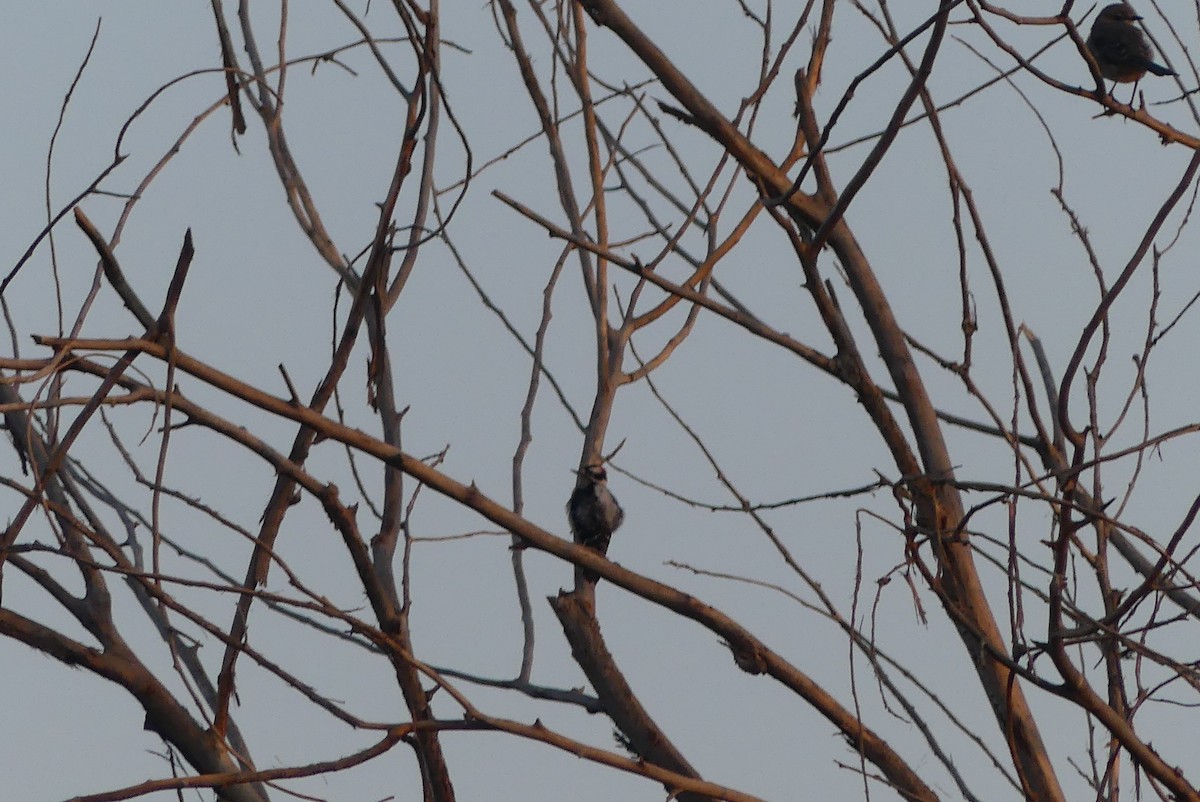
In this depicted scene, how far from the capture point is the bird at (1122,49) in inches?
130

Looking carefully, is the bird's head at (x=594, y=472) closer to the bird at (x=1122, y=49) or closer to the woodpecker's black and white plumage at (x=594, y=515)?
the woodpecker's black and white plumage at (x=594, y=515)

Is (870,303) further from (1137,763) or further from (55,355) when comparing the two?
(55,355)

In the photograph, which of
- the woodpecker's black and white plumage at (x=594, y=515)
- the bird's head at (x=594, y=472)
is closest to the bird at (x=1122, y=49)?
the bird's head at (x=594, y=472)

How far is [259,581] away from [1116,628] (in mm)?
1290

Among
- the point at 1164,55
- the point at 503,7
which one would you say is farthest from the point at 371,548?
the point at 1164,55

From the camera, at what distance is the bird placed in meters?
3.29

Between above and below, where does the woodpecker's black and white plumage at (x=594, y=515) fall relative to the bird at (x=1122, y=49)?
below

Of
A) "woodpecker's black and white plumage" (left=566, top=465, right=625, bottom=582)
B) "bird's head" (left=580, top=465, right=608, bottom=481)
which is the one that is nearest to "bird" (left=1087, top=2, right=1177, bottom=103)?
"bird's head" (left=580, top=465, right=608, bottom=481)

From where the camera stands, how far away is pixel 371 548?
2.48 metres

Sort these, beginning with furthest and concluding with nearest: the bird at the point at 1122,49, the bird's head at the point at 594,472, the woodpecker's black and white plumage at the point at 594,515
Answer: the woodpecker's black and white plumage at the point at 594,515 → the bird at the point at 1122,49 → the bird's head at the point at 594,472

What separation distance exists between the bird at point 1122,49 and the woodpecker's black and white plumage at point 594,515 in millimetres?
1716

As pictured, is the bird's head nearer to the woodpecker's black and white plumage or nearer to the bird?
the woodpecker's black and white plumage

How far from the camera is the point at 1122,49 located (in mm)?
3340

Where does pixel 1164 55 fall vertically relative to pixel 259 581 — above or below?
above
